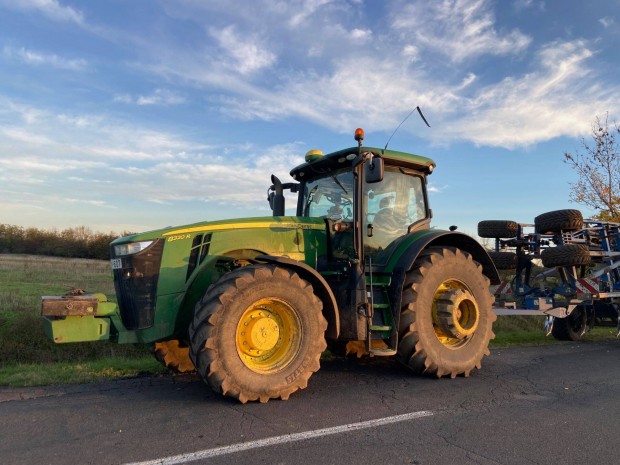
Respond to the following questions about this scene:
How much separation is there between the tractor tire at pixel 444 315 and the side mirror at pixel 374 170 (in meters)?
1.23

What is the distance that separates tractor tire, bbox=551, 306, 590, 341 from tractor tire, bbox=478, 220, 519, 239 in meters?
2.18

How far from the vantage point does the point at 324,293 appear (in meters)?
5.12

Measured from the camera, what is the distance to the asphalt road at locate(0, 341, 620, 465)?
344 centimetres

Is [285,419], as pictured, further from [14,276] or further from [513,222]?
[14,276]

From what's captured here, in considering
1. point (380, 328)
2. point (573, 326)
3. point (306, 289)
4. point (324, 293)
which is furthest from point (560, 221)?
point (306, 289)

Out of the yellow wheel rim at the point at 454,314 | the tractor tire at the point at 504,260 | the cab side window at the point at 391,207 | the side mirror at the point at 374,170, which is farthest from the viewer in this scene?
the tractor tire at the point at 504,260

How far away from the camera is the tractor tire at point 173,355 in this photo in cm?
554

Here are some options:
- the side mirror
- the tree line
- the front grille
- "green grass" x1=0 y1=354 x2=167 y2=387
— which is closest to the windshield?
the side mirror

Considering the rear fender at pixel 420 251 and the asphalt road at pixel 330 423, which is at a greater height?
the rear fender at pixel 420 251

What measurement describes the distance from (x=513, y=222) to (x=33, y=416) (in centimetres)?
810

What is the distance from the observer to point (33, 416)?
4.18m

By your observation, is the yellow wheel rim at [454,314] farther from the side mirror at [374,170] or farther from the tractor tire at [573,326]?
the tractor tire at [573,326]

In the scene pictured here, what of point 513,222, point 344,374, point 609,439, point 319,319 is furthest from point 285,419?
point 513,222

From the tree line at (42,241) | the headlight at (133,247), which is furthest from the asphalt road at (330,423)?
the tree line at (42,241)
